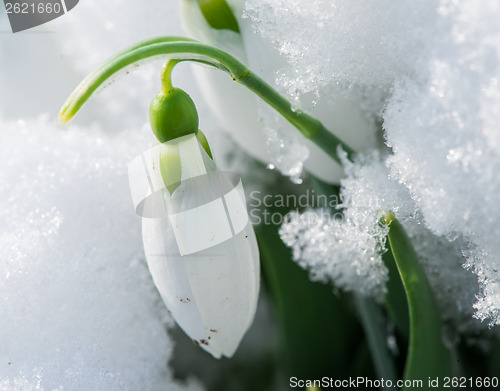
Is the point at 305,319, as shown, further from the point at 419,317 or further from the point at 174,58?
the point at 174,58

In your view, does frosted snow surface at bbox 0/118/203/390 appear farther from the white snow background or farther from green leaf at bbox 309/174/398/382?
green leaf at bbox 309/174/398/382

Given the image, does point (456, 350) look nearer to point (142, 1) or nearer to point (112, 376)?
point (112, 376)

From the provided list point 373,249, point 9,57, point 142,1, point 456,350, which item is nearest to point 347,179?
point 373,249

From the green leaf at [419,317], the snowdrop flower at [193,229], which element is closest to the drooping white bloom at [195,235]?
the snowdrop flower at [193,229]

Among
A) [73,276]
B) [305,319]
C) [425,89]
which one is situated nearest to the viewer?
[425,89]

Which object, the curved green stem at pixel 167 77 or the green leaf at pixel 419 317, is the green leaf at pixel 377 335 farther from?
the curved green stem at pixel 167 77

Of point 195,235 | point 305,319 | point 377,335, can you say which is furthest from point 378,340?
point 195,235
